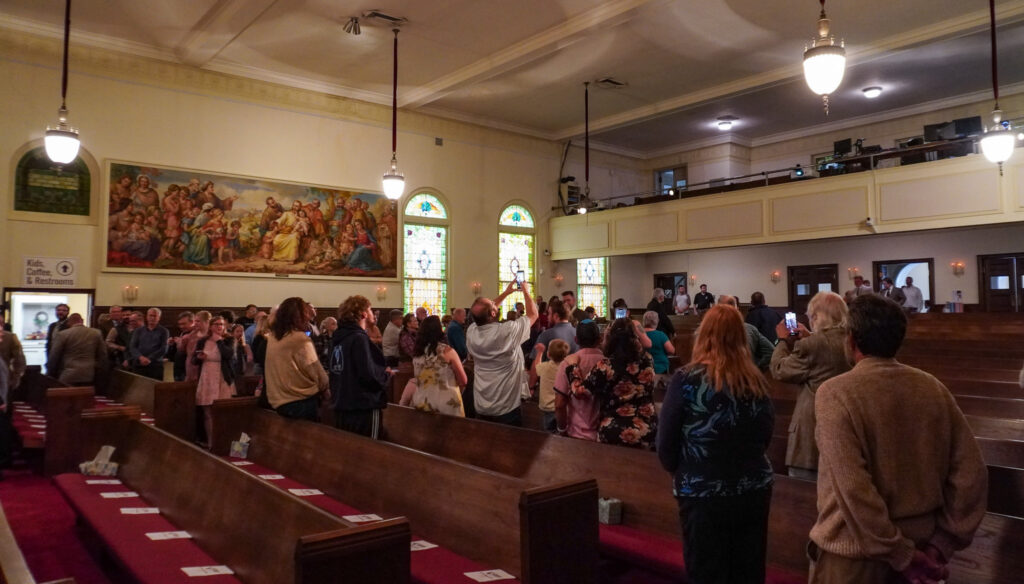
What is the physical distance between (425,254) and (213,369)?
28.4 ft

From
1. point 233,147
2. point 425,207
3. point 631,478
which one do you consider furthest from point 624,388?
point 425,207

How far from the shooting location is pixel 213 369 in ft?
20.3

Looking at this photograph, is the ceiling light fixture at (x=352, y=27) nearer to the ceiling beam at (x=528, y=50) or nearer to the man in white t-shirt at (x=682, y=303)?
the ceiling beam at (x=528, y=50)

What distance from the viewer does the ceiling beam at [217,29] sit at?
31.1 feet

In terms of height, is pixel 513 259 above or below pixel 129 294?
above

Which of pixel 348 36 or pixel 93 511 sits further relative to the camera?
pixel 348 36

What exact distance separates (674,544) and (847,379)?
154 centimetres

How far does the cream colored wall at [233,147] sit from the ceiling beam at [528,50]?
1.27 metres

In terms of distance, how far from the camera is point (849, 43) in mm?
11234

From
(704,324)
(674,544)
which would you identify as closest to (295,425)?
(674,544)

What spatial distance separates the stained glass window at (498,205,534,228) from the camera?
16.0 metres

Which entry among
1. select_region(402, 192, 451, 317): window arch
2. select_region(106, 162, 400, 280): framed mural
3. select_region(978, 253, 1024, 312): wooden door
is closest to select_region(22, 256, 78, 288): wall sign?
select_region(106, 162, 400, 280): framed mural

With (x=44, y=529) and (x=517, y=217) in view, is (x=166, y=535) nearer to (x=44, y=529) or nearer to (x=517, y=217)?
(x=44, y=529)

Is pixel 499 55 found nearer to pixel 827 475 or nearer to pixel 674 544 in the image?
pixel 674 544
